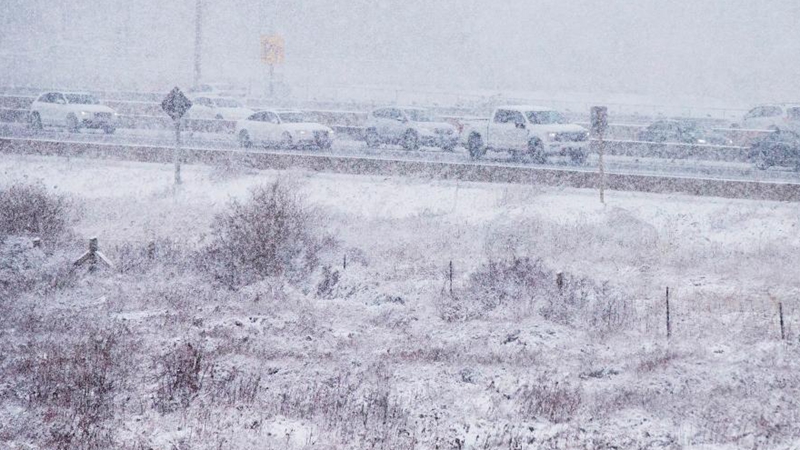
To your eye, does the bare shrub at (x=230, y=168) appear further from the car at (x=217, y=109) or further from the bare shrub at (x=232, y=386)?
→ the bare shrub at (x=232, y=386)

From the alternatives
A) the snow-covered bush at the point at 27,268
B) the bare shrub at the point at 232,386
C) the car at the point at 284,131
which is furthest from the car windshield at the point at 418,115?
the bare shrub at the point at 232,386

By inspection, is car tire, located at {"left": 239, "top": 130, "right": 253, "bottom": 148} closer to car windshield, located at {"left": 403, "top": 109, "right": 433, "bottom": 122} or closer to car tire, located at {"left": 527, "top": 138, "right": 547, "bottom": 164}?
car windshield, located at {"left": 403, "top": 109, "right": 433, "bottom": 122}

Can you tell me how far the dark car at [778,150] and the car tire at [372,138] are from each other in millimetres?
11646

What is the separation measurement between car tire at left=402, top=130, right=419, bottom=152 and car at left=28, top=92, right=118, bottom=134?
11649 mm

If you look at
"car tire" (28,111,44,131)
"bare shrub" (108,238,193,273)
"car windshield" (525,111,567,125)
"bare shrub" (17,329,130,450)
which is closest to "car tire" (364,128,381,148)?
"car windshield" (525,111,567,125)

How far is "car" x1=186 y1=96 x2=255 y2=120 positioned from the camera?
32.3 meters

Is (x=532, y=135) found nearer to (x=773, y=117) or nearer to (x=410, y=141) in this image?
(x=410, y=141)

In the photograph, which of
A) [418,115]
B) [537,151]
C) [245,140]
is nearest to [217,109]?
[245,140]

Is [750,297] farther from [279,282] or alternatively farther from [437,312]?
[279,282]

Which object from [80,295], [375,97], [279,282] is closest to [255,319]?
[279,282]

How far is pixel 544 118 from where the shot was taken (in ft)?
79.2

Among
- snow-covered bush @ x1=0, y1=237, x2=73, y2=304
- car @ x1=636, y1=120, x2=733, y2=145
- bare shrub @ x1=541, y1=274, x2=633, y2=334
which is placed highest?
car @ x1=636, y1=120, x2=733, y2=145

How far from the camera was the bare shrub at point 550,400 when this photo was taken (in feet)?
26.5

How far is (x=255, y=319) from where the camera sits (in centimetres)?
1147
